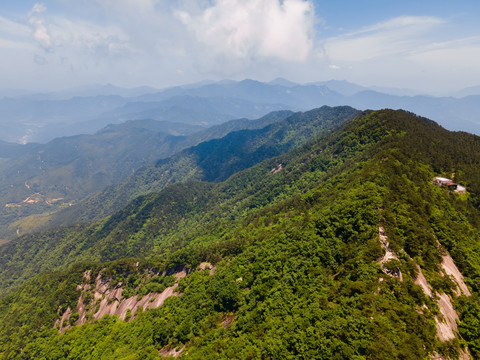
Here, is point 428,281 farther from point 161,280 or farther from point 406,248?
point 161,280

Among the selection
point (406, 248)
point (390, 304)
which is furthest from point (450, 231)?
point (390, 304)

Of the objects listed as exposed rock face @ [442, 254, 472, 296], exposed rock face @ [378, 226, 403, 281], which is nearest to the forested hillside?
exposed rock face @ [378, 226, 403, 281]

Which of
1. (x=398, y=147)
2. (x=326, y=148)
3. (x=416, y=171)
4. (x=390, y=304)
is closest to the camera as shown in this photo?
(x=390, y=304)

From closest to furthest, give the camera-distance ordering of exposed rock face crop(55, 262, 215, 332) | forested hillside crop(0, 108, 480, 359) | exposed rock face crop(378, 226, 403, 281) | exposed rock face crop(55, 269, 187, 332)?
forested hillside crop(0, 108, 480, 359), exposed rock face crop(378, 226, 403, 281), exposed rock face crop(55, 262, 215, 332), exposed rock face crop(55, 269, 187, 332)

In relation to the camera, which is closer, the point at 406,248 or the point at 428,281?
the point at 428,281

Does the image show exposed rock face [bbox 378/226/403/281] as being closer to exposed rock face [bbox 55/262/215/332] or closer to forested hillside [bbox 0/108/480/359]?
Answer: forested hillside [bbox 0/108/480/359]

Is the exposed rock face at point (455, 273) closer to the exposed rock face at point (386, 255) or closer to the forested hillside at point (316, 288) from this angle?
the forested hillside at point (316, 288)

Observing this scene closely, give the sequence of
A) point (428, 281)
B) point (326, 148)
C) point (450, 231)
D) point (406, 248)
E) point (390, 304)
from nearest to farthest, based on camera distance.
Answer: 1. point (390, 304)
2. point (428, 281)
3. point (406, 248)
4. point (450, 231)
5. point (326, 148)

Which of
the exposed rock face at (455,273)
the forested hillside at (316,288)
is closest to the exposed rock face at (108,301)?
the forested hillside at (316,288)

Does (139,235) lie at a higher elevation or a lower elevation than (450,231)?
lower
